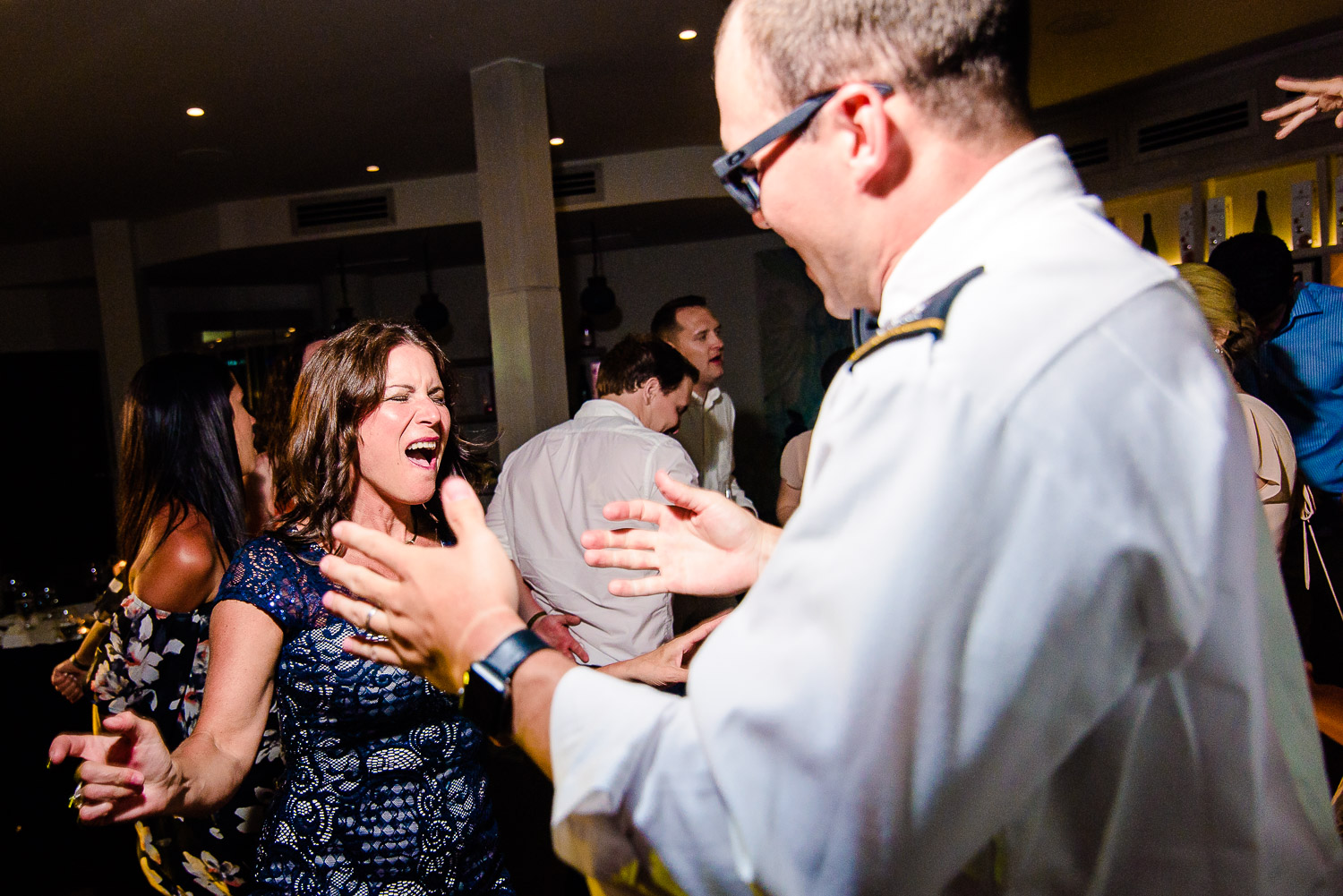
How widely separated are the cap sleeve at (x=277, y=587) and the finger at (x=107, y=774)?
0.38 metres

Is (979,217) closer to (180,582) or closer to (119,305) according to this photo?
(180,582)

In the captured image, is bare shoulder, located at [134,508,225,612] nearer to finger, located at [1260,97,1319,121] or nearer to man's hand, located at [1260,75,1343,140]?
man's hand, located at [1260,75,1343,140]

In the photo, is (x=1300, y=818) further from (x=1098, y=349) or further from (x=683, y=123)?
(x=683, y=123)

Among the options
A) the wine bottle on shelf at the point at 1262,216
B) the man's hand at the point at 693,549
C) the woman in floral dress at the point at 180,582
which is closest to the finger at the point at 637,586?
the man's hand at the point at 693,549

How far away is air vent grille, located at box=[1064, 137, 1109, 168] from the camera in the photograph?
215 inches

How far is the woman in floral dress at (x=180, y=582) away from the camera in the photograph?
1926mm

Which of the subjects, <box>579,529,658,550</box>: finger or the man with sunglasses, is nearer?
the man with sunglasses

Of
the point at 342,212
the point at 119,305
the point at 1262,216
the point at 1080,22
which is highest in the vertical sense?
the point at 1080,22

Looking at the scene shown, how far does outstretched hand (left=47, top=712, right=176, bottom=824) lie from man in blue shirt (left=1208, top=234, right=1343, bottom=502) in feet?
10.6

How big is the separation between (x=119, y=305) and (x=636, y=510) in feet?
26.2

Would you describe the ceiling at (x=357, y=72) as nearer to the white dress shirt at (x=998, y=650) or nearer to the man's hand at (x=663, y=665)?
the man's hand at (x=663, y=665)

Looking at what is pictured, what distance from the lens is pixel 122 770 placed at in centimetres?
113

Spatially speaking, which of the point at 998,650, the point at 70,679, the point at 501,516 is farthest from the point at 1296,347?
the point at 70,679

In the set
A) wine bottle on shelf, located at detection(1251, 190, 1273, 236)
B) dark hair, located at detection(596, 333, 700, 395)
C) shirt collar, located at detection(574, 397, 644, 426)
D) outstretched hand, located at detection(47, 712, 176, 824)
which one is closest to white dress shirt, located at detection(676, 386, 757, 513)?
dark hair, located at detection(596, 333, 700, 395)
